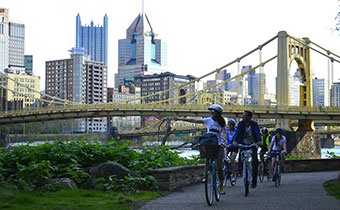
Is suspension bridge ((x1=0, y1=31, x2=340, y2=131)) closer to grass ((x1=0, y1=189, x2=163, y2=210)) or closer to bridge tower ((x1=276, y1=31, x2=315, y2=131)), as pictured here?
bridge tower ((x1=276, y1=31, x2=315, y2=131))

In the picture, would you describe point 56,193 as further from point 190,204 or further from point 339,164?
point 339,164

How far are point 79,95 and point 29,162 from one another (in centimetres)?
16130

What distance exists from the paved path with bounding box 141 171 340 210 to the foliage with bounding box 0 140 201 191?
84cm

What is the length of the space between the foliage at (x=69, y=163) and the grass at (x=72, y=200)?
458 millimetres

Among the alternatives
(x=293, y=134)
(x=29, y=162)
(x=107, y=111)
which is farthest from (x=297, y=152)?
(x=29, y=162)

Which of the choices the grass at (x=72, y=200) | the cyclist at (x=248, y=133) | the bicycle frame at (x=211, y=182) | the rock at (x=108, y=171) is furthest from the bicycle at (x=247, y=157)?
the rock at (x=108, y=171)

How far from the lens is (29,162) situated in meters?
9.98

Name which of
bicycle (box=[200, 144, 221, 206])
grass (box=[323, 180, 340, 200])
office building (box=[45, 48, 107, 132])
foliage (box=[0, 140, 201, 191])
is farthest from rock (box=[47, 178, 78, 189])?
office building (box=[45, 48, 107, 132])

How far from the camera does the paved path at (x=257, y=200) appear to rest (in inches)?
329

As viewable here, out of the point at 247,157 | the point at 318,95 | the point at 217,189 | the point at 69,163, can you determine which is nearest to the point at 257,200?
the point at 217,189

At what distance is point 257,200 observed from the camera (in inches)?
365

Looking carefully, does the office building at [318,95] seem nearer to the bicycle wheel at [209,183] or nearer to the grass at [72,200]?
the grass at [72,200]

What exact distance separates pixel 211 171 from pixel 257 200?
121cm

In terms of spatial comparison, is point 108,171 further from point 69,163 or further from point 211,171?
point 211,171
